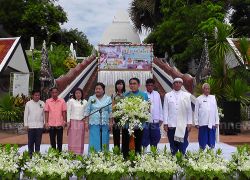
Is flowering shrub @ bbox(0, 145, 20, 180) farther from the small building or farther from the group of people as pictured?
the small building

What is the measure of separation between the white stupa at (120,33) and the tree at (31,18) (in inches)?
392

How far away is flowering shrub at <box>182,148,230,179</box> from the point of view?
697 centimetres

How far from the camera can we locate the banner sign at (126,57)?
27.4 meters

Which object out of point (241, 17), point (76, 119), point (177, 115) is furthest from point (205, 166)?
point (241, 17)

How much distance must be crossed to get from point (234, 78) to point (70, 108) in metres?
7.97

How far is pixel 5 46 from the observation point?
2267 cm

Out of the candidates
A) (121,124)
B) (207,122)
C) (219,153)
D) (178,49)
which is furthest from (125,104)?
(178,49)

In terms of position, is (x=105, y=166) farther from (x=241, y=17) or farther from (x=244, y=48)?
(x=241, y=17)

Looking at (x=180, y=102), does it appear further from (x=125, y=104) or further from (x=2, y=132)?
(x=2, y=132)

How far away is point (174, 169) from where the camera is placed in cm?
710

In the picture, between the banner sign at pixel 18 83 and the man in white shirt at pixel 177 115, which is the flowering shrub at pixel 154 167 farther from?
the banner sign at pixel 18 83

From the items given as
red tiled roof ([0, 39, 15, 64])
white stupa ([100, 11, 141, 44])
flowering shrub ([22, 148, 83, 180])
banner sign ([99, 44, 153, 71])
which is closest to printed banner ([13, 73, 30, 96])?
red tiled roof ([0, 39, 15, 64])

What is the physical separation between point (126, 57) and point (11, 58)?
25.2 ft

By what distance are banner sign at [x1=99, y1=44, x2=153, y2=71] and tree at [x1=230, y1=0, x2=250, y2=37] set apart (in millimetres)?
7797
